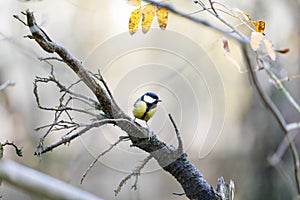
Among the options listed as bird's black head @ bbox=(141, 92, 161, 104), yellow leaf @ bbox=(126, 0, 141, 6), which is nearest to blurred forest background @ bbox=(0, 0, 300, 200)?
bird's black head @ bbox=(141, 92, 161, 104)

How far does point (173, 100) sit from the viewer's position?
3.37m

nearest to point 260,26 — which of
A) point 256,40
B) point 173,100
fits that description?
point 256,40

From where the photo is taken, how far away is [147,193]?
415 centimetres

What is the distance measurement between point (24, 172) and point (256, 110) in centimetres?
303

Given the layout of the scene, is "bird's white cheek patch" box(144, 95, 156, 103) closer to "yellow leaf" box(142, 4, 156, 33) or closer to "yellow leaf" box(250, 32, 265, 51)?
"yellow leaf" box(142, 4, 156, 33)

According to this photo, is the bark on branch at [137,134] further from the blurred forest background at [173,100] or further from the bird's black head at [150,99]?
the blurred forest background at [173,100]

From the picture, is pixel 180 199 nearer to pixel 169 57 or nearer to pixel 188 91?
pixel 188 91

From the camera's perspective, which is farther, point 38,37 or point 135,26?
point 135,26

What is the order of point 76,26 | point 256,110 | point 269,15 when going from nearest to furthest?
point 269,15 → point 256,110 → point 76,26

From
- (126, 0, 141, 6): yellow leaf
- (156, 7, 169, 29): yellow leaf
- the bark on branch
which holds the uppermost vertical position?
(126, 0, 141, 6): yellow leaf

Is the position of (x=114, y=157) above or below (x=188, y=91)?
below

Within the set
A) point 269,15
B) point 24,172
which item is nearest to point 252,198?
point 269,15

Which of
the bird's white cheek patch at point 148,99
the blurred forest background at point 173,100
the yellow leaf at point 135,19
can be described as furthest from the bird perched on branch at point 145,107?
the blurred forest background at point 173,100

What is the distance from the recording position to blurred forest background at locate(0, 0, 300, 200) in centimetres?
289
